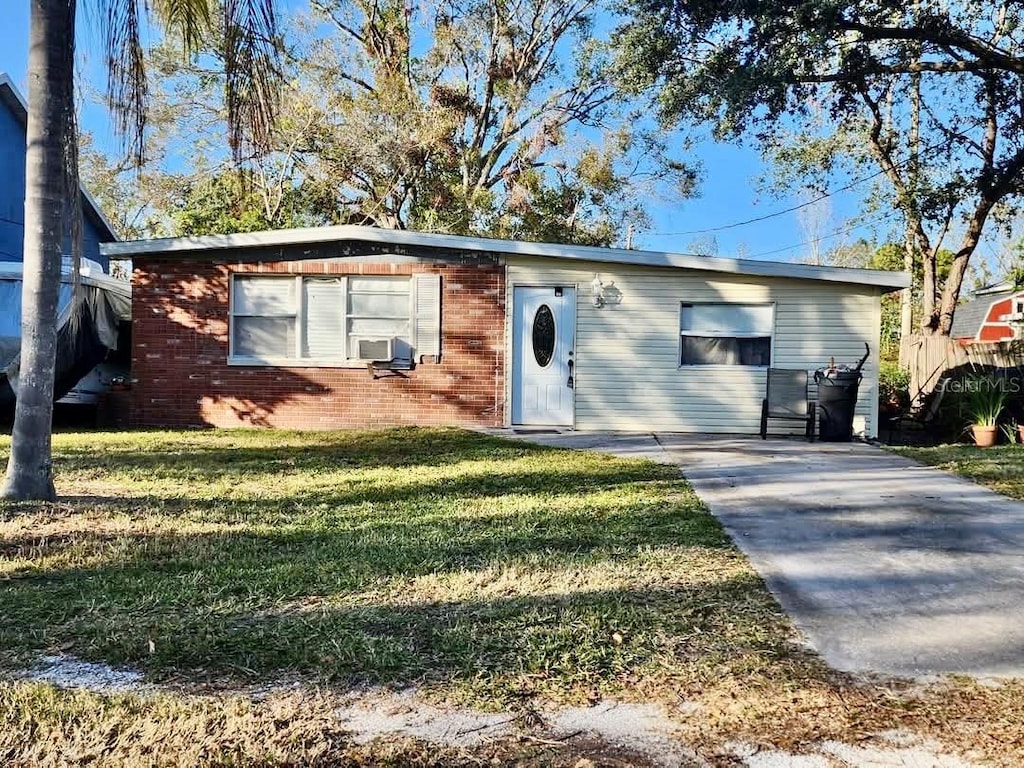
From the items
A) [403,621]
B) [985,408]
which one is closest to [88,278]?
[403,621]

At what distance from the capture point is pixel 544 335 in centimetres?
1077

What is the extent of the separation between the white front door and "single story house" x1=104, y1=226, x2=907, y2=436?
0.02 m

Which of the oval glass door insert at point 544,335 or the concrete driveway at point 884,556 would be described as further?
the oval glass door insert at point 544,335

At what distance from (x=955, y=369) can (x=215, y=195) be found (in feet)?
61.2

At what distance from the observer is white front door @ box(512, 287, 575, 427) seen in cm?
1070

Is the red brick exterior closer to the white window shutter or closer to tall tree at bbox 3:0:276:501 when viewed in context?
the white window shutter

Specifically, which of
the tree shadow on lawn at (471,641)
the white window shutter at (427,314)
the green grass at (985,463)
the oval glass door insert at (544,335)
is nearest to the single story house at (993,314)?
the green grass at (985,463)

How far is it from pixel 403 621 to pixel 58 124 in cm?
406

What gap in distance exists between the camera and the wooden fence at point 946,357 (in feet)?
45.4

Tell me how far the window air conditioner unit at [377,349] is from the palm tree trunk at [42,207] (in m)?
5.68

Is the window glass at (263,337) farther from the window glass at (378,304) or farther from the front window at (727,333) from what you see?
the front window at (727,333)

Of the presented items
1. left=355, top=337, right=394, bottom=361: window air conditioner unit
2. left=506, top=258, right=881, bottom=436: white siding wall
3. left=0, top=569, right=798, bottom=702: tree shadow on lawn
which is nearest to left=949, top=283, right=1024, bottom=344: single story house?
left=506, top=258, right=881, bottom=436: white siding wall

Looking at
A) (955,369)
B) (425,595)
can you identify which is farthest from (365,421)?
(955,369)

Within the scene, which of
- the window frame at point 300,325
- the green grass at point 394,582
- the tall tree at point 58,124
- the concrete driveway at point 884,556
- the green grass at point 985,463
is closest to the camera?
the green grass at point 394,582
